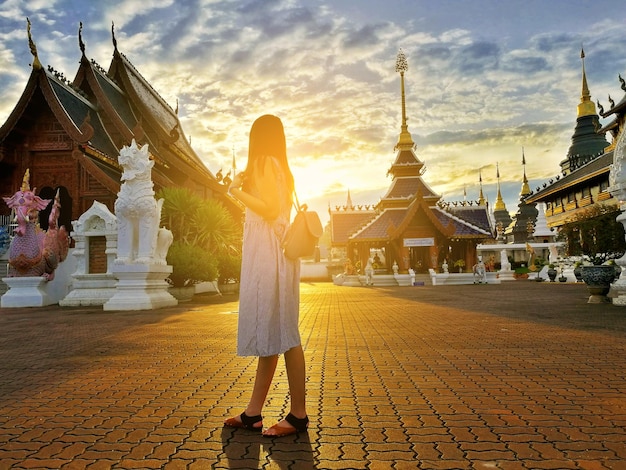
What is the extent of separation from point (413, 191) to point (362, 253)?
17.3 ft

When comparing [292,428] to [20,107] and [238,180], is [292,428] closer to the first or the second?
[238,180]

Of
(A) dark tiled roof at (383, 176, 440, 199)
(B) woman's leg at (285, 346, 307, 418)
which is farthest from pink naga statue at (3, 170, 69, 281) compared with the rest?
(A) dark tiled roof at (383, 176, 440, 199)

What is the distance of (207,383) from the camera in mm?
4023

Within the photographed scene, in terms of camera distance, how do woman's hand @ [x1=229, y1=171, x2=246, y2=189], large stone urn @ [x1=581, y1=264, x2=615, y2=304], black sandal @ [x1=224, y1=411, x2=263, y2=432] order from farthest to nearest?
large stone urn @ [x1=581, y1=264, x2=615, y2=304], woman's hand @ [x1=229, y1=171, x2=246, y2=189], black sandal @ [x1=224, y1=411, x2=263, y2=432]

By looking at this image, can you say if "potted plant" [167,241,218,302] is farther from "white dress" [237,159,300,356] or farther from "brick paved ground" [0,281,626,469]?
"white dress" [237,159,300,356]

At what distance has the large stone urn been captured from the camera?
35.7ft

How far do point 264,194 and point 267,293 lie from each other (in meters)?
0.57

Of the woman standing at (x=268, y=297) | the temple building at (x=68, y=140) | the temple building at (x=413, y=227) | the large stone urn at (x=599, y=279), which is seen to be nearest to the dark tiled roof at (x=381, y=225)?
the temple building at (x=413, y=227)

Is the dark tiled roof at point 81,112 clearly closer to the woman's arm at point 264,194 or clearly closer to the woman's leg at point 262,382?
the woman's arm at point 264,194

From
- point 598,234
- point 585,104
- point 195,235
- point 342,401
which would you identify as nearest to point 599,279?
point 598,234

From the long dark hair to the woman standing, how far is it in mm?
32

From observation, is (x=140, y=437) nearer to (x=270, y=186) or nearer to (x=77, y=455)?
(x=77, y=455)

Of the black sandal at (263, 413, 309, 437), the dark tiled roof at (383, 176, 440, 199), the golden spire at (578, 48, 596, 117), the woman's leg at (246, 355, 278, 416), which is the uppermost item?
the golden spire at (578, 48, 596, 117)

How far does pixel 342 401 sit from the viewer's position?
3.41 meters
